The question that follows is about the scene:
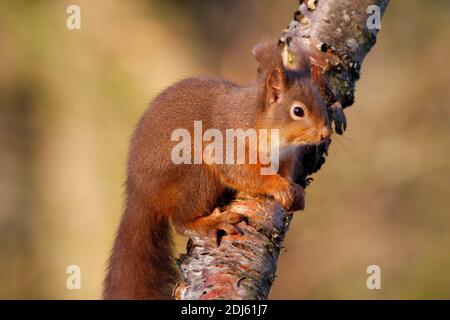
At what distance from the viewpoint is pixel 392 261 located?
6754 millimetres

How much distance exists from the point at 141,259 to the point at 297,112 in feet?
3.31

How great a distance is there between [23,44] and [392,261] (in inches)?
161

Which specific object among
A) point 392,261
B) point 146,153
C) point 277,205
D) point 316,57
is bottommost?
point 392,261

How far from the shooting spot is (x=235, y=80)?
22.4ft

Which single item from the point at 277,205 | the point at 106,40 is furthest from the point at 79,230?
the point at 277,205

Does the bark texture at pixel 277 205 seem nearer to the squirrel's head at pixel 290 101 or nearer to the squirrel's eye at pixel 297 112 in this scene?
the squirrel's head at pixel 290 101

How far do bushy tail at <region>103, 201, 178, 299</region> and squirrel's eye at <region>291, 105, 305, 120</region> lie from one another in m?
0.78

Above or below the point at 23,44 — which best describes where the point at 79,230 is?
below

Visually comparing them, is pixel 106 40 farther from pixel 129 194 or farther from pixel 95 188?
pixel 129 194

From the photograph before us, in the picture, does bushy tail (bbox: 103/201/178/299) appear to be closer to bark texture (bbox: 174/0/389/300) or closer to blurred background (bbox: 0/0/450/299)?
bark texture (bbox: 174/0/389/300)

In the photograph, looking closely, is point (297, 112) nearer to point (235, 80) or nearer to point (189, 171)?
point (189, 171)

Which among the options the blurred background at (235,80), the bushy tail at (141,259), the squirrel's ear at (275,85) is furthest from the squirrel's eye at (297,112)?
the blurred background at (235,80)

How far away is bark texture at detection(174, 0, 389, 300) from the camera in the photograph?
275cm

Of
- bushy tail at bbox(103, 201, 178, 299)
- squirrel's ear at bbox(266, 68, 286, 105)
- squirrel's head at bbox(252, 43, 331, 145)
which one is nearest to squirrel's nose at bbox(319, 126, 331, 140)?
squirrel's head at bbox(252, 43, 331, 145)
